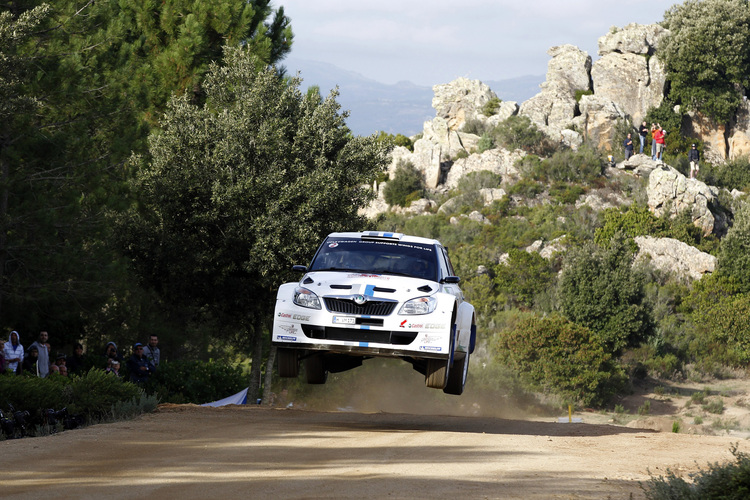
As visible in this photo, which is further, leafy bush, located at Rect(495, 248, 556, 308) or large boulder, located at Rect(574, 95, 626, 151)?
large boulder, located at Rect(574, 95, 626, 151)

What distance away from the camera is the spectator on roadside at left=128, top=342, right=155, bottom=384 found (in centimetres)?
1659

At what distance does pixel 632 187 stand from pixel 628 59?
70.7ft

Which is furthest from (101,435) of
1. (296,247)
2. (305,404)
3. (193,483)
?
(305,404)

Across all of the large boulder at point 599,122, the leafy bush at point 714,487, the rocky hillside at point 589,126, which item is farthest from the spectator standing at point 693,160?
the leafy bush at point 714,487

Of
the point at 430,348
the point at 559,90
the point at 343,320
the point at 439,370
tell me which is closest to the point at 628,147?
the point at 559,90

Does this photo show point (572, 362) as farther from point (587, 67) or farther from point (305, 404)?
point (587, 67)

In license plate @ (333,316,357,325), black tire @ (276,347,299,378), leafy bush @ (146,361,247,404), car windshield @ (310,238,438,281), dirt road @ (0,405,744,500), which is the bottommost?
leafy bush @ (146,361,247,404)

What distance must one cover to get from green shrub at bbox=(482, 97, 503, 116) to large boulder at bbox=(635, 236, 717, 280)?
86.6 ft

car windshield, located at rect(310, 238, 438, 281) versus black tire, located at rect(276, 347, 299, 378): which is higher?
car windshield, located at rect(310, 238, 438, 281)

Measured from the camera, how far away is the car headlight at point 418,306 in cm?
1055

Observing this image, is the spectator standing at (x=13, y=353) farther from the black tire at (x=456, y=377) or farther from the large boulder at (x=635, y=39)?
the large boulder at (x=635, y=39)

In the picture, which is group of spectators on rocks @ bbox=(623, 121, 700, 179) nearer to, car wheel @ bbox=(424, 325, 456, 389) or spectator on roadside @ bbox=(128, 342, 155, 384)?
spectator on roadside @ bbox=(128, 342, 155, 384)

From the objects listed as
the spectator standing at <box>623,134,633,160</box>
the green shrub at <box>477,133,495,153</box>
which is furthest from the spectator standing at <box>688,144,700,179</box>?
the green shrub at <box>477,133,495,153</box>

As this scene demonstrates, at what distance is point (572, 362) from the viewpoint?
4231cm
